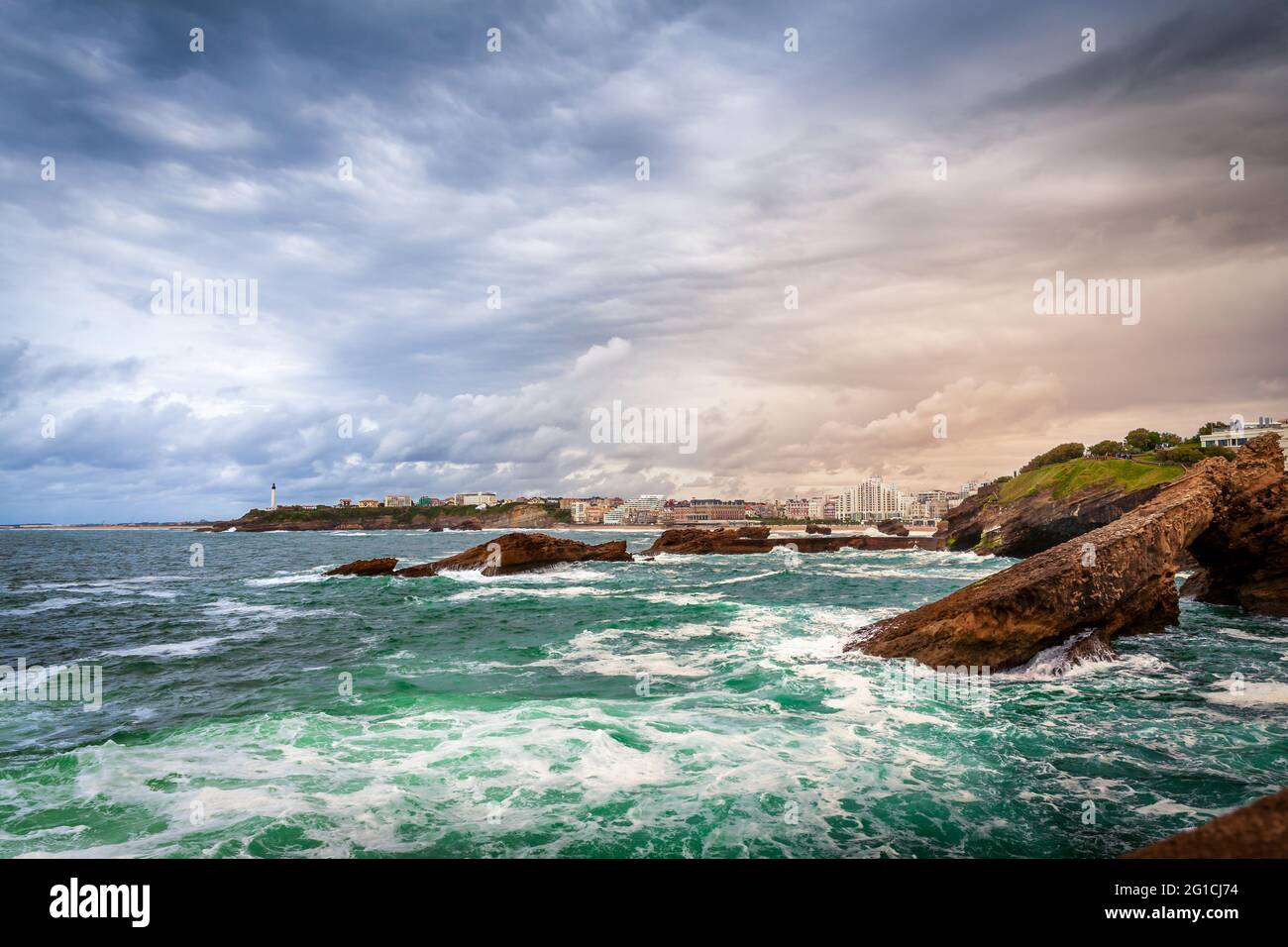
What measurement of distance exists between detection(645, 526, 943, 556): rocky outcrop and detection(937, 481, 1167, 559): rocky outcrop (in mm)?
15227

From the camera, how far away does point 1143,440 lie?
81.8 meters

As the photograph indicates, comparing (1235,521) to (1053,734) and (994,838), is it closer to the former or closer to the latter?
(1053,734)

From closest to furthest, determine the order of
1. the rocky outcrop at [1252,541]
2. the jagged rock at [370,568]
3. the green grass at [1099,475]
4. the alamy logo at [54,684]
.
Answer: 1. the alamy logo at [54,684]
2. the rocky outcrop at [1252,541]
3. the jagged rock at [370,568]
4. the green grass at [1099,475]

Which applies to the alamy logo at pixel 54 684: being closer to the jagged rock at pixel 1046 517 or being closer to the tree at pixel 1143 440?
the jagged rock at pixel 1046 517

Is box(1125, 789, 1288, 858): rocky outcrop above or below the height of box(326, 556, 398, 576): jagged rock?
above

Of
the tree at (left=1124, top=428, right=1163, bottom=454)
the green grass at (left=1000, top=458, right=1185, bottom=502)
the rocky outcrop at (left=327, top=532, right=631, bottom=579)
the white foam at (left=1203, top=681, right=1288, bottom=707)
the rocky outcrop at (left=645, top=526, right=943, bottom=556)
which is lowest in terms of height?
the rocky outcrop at (left=645, top=526, right=943, bottom=556)

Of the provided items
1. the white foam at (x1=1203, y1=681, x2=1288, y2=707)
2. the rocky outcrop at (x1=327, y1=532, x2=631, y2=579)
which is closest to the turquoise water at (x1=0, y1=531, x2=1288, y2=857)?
the white foam at (x1=1203, y1=681, x2=1288, y2=707)

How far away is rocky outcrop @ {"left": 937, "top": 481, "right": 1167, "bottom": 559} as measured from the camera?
5095cm

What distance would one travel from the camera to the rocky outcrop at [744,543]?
88.0 meters
